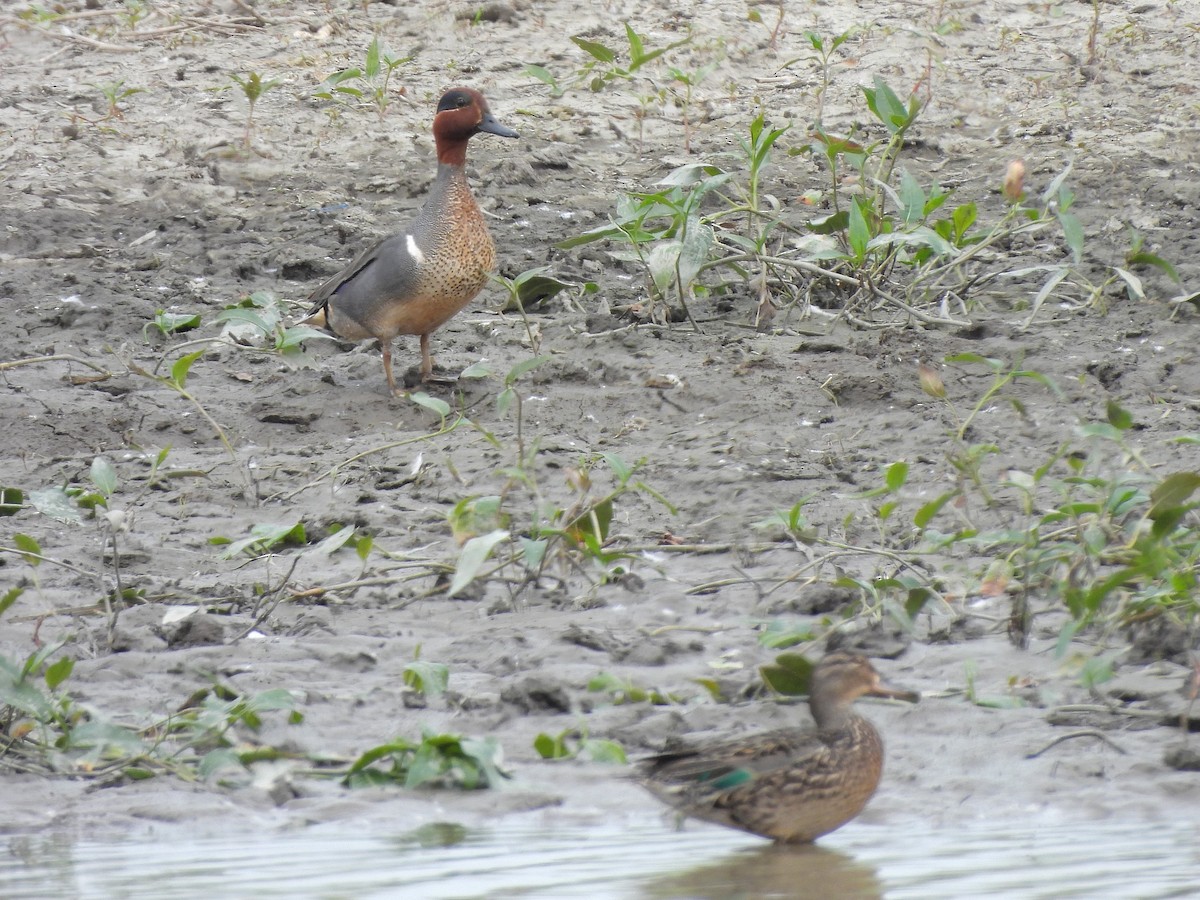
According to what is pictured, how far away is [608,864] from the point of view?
3.74 meters

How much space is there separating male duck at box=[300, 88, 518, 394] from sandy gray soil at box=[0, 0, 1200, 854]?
29 cm

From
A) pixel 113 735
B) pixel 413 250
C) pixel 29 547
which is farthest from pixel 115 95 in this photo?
pixel 113 735

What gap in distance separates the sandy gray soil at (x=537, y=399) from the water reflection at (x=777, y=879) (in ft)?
0.85

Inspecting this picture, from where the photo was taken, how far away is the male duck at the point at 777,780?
3756mm

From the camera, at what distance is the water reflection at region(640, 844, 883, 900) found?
360cm

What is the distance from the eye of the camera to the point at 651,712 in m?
4.50

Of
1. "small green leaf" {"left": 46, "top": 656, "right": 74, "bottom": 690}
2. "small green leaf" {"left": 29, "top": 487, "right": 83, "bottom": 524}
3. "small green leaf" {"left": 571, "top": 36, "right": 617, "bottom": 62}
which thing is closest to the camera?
"small green leaf" {"left": 46, "top": 656, "right": 74, "bottom": 690}

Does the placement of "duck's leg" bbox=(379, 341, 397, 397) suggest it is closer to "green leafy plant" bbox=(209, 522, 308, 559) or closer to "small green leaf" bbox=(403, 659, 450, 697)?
"green leafy plant" bbox=(209, 522, 308, 559)

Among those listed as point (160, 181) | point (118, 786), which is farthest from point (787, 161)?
point (118, 786)

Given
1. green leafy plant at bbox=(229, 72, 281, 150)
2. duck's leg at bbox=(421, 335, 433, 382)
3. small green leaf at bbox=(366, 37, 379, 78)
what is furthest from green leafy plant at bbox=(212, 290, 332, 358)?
small green leaf at bbox=(366, 37, 379, 78)

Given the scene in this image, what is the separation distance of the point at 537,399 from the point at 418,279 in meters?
0.76

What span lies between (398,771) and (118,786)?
26.6 inches

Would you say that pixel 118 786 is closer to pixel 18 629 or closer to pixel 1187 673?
pixel 18 629

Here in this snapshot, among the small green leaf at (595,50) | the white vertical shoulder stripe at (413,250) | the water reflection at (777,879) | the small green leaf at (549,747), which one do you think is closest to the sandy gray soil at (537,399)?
the small green leaf at (549,747)
